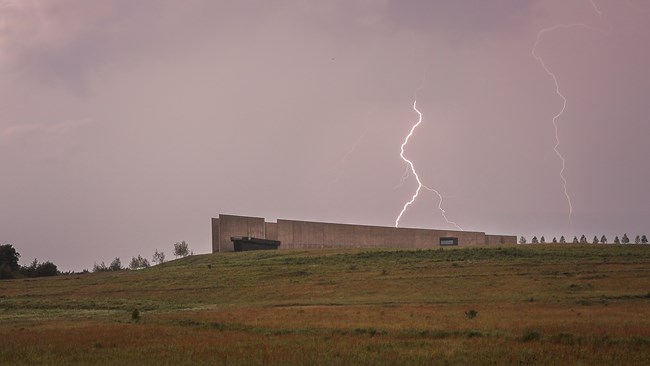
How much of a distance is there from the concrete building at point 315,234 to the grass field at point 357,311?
14507 millimetres

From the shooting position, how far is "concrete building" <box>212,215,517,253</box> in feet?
324

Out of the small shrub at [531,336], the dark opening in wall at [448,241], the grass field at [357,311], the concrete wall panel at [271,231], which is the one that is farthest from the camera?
the dark opening in wall at [448,241]

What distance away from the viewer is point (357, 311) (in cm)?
3941

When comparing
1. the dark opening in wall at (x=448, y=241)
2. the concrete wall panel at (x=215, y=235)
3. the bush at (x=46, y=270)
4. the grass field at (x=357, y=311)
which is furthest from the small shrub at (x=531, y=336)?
the bush at (x=46, y=270)

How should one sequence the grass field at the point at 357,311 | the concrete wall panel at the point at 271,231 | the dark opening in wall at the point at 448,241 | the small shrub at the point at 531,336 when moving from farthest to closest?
the dark opening in wall at the point at 448,241 < the concrete wall panel at the point at 271,231 < the small shrub at the point at 531,336 < the grass field at the point at 357,311

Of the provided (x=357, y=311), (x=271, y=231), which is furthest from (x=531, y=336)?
(x=271, y=231)

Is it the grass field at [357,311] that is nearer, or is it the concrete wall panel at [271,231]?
the grass field at [357,311]

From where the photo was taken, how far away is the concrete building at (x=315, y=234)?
324ft

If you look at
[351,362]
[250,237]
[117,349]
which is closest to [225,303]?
[117,349]

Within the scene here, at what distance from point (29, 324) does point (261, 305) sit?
16.3m

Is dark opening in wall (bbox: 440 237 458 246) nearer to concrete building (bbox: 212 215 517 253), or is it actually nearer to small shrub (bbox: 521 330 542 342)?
concrete building (bbox: 212 215 517 253)

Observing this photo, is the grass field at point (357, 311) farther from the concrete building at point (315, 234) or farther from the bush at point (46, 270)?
the bush at point (46, 270)

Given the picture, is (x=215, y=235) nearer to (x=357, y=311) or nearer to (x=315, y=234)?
(x=315, y=234)

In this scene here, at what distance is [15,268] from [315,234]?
157 ft
